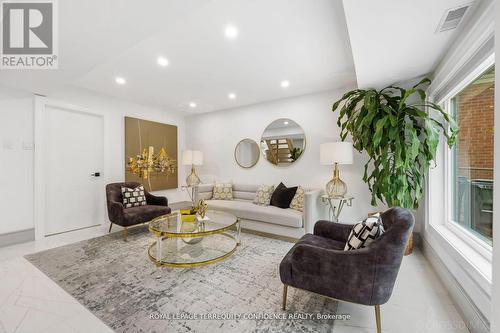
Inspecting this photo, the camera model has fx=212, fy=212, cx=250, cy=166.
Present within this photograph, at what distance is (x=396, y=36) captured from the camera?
1799 millimetres

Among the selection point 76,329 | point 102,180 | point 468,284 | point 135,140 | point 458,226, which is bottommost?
point 76,329

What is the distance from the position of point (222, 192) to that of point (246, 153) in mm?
1013

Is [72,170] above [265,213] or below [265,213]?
above

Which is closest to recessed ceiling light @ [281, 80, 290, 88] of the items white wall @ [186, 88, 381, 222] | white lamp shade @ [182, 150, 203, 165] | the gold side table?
white wall @ [186, 88, 381, 222]

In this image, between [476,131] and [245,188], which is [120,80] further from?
[476,131]

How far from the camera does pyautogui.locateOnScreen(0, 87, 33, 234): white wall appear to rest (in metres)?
3.08

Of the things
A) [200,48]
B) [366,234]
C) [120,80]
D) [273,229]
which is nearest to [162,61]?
[200,48]

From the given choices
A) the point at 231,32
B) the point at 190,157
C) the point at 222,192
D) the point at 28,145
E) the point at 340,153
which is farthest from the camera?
the point at 190,157

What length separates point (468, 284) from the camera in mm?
1603

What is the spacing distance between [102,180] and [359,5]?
468 cm

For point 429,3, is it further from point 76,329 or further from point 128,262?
point 128,262

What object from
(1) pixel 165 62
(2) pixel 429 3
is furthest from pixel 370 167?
(1) pixel 165 62

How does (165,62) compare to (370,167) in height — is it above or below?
above

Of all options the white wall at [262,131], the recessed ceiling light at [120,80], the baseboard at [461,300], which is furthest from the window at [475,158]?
the recessed ceiling light at [120,80]
